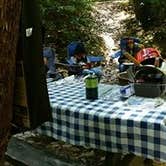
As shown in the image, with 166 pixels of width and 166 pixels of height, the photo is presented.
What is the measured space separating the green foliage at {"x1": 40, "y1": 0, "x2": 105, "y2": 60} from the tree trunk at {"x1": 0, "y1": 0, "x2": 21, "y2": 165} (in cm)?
658

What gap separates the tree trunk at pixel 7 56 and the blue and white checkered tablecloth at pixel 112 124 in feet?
2.39

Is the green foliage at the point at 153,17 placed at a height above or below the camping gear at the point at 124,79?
above

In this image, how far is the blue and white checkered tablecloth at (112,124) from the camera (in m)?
2.57

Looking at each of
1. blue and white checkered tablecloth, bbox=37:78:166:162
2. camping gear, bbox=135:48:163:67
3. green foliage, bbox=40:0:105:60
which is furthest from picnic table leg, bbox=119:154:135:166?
green foliage, bbox=40:0:105:60

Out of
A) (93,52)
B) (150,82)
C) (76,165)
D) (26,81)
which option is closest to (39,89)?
(26,81)

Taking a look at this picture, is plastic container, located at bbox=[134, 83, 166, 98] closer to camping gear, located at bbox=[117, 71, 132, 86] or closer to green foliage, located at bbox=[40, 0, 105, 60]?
camping gear, located at bbox=[117, 71, 132, 86]

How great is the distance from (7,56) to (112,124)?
0.92 meters

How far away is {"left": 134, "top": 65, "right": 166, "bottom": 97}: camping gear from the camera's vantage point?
9.80 ft

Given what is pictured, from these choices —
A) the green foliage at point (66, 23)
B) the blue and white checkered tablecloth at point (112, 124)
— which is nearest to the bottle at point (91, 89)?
the blue and white checkered tablecloth at point (112, 124)

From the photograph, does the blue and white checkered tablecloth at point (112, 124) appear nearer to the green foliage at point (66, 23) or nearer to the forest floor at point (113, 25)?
the forest floor at point (113, 25)

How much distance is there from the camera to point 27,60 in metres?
2.35

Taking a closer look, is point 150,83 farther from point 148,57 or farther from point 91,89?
point 148,57

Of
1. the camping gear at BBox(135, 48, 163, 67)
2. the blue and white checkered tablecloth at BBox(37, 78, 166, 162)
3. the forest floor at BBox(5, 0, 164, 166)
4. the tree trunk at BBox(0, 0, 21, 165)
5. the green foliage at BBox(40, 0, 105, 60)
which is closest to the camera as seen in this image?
the tree trunk at BBox(0, 0, 21, 165)

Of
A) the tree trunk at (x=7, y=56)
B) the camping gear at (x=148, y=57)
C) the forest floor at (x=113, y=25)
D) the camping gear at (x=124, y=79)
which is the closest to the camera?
the tree trunk at (x=7, y=56)
